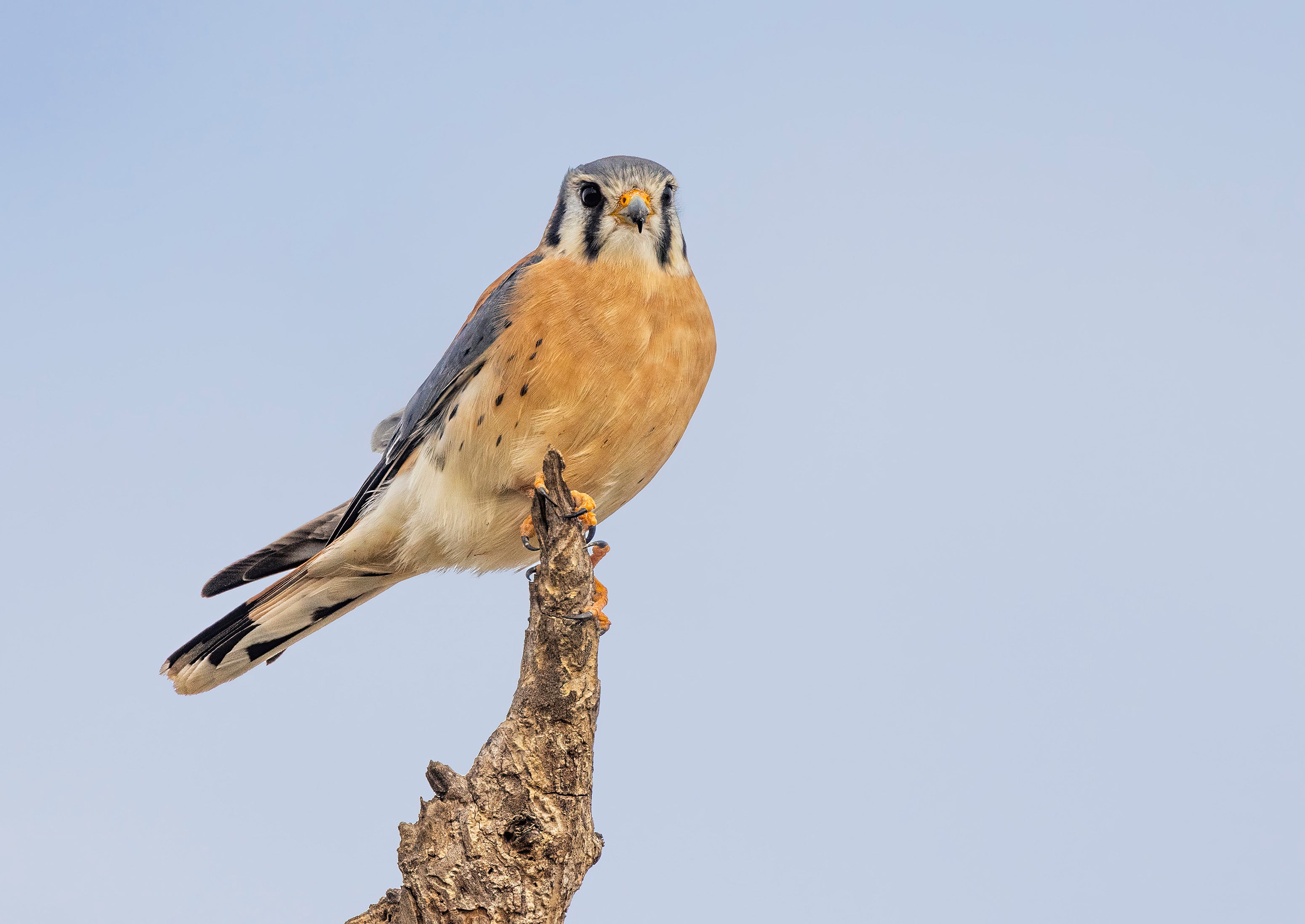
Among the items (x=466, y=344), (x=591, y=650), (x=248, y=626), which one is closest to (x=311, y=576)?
(x=248, y=626)

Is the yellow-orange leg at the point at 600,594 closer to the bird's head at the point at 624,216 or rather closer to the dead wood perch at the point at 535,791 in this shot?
the dead wood perch at the point at 535,791

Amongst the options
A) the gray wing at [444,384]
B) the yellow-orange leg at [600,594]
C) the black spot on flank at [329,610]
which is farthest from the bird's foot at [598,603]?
the black spot on flank at [329,610]

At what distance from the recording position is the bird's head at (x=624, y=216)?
3.48 metres

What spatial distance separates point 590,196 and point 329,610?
5.18 feet

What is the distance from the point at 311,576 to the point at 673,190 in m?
1.65

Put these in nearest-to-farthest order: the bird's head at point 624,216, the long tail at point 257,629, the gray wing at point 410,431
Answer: the bird's head at point 624,216, the gray wing at point 410,431, the long tail at point 257,629

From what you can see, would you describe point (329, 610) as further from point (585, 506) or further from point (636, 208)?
point (636, 208)

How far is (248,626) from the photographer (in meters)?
3.79

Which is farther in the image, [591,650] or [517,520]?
[517,520]

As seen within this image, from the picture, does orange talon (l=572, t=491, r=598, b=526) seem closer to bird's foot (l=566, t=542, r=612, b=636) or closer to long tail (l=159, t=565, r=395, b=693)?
bird's foot (l=566, t=542, r=612, b=636)

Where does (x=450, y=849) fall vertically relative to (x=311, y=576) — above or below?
below

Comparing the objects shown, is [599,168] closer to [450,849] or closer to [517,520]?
[517,520]

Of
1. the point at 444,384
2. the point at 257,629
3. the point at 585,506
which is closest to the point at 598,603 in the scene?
the point at 585,506

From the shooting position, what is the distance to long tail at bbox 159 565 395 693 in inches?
149
